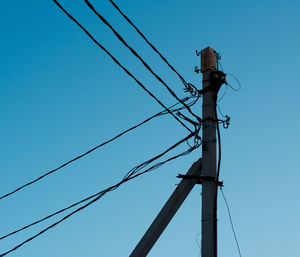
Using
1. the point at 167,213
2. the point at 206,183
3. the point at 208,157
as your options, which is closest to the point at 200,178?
the point at 206,183

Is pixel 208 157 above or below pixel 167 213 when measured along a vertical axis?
above

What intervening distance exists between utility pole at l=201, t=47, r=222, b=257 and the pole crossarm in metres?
0.19

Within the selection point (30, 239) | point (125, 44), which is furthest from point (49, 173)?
point (125, 44)

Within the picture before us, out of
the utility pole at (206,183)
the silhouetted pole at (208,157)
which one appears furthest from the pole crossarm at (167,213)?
the silhouetted pole at (208,157)

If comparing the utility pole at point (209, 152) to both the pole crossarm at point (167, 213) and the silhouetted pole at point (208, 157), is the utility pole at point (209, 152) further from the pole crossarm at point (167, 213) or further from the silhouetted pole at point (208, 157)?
the pole crossarm at point (167, 213)

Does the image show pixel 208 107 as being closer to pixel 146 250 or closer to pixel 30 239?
pixel 146 250

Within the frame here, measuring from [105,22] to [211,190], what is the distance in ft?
9.96

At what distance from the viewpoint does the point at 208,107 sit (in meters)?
7.71

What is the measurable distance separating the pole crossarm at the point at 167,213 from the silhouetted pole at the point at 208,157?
0.18 m

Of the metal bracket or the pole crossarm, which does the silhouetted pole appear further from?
the pole crossarm

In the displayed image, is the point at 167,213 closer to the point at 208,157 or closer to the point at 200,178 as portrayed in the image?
the point at 200,178

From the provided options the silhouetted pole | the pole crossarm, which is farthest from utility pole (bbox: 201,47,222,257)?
the pole crossarm

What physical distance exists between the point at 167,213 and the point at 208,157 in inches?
45.4

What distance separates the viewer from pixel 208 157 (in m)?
7.25
